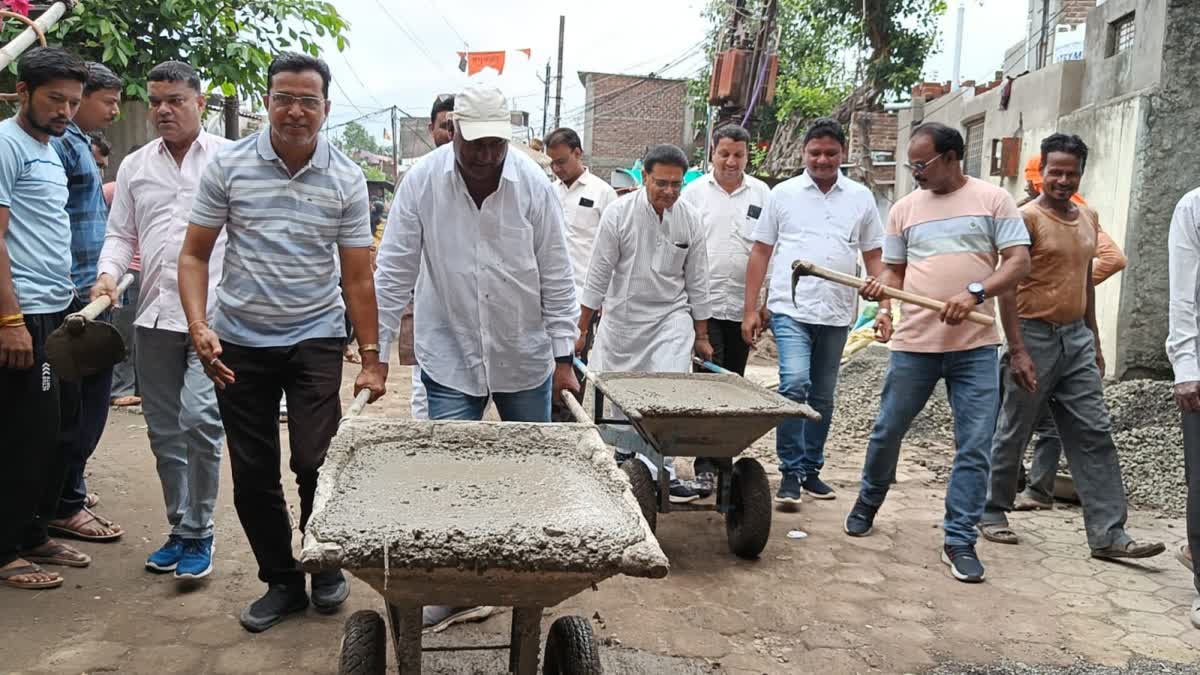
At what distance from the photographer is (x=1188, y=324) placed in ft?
12.7

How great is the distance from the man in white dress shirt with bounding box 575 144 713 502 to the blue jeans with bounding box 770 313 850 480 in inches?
16.4

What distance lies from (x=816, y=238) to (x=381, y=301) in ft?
8.62

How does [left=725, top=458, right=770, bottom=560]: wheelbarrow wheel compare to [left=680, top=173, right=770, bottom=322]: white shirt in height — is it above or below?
below

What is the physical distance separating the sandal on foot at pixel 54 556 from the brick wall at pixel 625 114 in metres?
32.9

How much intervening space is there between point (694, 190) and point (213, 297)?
312cm

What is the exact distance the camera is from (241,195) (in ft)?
11.0

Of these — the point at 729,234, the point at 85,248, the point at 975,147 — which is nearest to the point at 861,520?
the point at 729,234

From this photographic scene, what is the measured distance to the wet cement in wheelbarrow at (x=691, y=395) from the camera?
3998 mm

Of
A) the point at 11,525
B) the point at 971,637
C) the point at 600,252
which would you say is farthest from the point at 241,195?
the point at 971,637

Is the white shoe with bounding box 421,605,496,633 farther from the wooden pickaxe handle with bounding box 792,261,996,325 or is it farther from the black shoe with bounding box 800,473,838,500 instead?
the black shoe with bounding box 800,473,838,500

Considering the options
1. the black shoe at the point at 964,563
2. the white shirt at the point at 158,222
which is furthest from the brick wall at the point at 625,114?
the white shirt at the point at 158,222

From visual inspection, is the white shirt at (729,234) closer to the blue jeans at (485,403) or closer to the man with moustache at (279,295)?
the blue jeans at (485,403)

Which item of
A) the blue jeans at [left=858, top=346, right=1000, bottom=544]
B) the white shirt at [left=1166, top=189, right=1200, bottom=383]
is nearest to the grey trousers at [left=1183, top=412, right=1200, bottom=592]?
the white shirt at [left=1166, top=189, right=1200, bottom=383]

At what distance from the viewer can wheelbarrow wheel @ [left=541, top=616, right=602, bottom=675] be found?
264 centimetres
